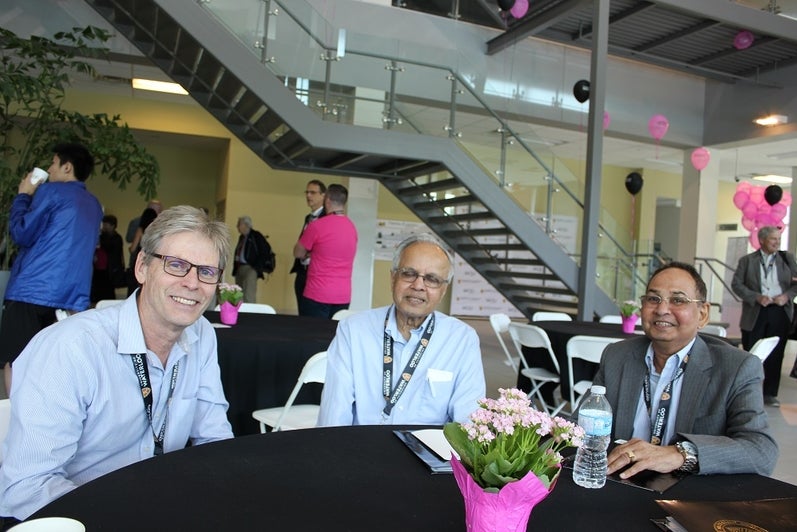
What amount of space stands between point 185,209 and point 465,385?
1064 mm

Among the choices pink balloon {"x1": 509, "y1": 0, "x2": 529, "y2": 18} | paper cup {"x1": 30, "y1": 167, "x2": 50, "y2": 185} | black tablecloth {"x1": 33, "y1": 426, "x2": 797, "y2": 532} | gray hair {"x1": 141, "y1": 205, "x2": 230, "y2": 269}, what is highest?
pink balloon {"x1": 509, "y1": 0, "x2": 529, "y2": 18}

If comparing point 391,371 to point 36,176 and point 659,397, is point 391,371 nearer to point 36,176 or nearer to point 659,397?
point 659,397

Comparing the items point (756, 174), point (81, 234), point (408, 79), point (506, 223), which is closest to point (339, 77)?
point (408, 79)

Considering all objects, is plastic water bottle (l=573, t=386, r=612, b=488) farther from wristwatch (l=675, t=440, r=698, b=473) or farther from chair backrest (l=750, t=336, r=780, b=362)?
chair backrest (l=750, t=336, r=780, b=362)

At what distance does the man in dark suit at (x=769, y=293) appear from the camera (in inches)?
258

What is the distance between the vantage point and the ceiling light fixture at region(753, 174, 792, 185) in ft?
49.1

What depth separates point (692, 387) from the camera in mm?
1993

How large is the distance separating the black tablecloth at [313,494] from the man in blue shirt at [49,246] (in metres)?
2.75

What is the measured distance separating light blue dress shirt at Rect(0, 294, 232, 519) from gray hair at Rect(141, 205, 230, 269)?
0.53 ft

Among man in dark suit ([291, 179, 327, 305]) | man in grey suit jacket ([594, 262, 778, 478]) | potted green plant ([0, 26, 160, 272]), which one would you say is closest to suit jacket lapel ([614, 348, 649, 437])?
man in grey suit jacket ([594, 262, 778, 478])

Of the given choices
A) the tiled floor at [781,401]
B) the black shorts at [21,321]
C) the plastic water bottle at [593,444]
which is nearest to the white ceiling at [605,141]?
the tiled floor at [781,401]

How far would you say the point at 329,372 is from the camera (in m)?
2.23

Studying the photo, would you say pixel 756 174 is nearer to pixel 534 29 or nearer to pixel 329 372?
pixel 534 29

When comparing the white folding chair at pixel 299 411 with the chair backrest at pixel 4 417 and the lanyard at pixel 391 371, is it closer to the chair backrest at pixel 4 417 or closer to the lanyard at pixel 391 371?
the lanyard at pixel 391 371
